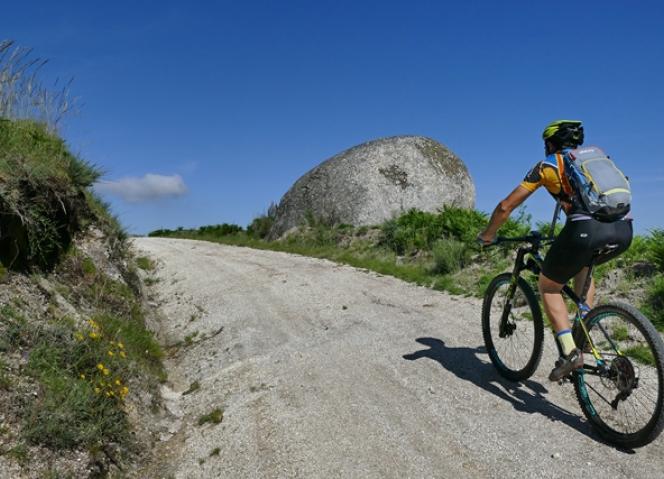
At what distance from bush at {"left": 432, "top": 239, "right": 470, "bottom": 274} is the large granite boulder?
7.40 meters

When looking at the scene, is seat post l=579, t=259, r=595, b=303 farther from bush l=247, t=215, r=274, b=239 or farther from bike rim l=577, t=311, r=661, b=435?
bush l=247, t=215, r=274, b=239

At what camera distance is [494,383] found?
6.01 m

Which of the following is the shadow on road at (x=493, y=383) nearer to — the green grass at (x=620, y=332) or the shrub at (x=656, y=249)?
the green grass at (x=620, y=332)

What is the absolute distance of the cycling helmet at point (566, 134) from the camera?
4996mm

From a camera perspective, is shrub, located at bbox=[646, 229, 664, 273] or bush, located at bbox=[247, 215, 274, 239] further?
bush, located at bbox=[247, 215, 274, 239]

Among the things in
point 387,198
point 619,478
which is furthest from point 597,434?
point 387,198

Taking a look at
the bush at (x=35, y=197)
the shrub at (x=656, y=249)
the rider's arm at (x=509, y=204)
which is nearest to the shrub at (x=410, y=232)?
the shrub at (x=656, y=249)

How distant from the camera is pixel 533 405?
5.39 metres

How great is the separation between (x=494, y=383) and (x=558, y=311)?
4.84 feet

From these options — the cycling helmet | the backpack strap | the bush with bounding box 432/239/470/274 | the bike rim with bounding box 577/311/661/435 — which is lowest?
the bike rim with bounding box 577/311/661/435

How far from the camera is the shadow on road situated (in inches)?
204

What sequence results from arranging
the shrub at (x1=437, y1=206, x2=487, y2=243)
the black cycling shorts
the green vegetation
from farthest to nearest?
1. the shrub at (x1=437, y1=206, x2=487, y2=243)
2. the green vegetation
3. the black cycling shorts

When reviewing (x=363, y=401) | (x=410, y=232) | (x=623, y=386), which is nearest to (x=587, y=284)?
(x=623, y=386)

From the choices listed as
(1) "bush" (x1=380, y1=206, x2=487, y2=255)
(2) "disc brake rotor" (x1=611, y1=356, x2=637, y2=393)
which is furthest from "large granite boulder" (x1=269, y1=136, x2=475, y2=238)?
(2) "disc brake rotor" (x1=611, y1=356, x2=637, y2=393)
